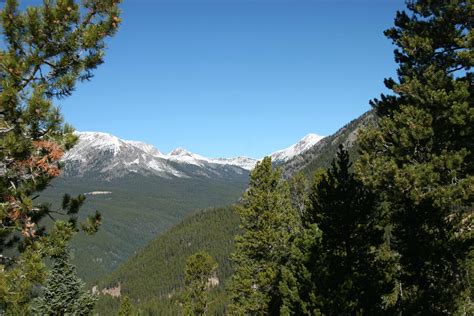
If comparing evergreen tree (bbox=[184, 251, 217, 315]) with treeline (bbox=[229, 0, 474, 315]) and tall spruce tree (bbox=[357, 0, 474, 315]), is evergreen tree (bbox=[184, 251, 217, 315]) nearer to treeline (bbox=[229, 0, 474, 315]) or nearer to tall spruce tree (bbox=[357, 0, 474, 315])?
treeline (bbox=[229, 0, 474, 315])

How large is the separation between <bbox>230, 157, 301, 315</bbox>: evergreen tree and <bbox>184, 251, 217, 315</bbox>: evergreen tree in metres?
22.6

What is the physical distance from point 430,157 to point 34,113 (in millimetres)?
16099

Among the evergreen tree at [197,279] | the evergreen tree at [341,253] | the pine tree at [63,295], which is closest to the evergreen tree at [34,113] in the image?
the evergreen tree at [341,253]

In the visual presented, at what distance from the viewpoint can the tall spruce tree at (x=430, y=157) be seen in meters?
17.9

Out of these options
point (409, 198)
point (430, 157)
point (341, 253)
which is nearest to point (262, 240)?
point (341, 253)

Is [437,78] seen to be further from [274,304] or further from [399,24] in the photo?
[274,304]

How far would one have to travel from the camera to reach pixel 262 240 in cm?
2923

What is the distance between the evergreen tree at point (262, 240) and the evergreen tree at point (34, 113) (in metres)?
19.5

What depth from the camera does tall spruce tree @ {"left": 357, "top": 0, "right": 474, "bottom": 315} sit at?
17875 millimetres

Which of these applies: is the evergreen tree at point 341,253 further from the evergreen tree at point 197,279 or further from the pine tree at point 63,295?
the evergreen tree at point 197,279

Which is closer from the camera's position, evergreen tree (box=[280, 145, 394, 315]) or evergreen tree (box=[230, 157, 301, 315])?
evergreen tree (box=[280, 145, 394, 315])

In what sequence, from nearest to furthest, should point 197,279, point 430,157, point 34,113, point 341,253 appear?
point 34,113 < point 430,157 < point 341,253 < point 197,279

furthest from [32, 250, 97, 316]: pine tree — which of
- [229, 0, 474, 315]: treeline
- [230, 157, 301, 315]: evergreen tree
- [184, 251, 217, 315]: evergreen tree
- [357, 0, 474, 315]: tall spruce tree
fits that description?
[184, 251, 217, 315]: evergreen tree

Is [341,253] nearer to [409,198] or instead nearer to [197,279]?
[409,198]
